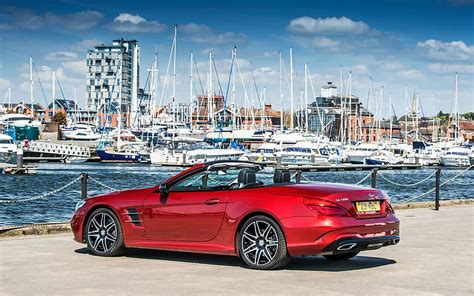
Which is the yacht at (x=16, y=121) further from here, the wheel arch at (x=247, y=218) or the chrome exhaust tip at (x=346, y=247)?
the chrome exhaust tip at (x=346, y=247)

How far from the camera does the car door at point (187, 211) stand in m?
11.3

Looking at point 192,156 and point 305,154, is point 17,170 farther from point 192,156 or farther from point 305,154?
point 305,154

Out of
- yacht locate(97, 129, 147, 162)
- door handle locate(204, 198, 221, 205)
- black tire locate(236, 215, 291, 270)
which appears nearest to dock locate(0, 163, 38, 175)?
yacht locate(97, 129, 147, 162)

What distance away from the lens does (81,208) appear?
41.5 ft

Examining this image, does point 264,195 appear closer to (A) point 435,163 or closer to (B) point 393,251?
(B) point 393,251

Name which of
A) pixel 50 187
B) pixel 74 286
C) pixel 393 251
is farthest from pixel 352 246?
pixel 50 187

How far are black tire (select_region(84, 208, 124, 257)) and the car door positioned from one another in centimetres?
56

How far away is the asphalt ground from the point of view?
9.08 meters

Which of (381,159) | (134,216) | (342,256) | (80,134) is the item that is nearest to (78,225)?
(134,216)

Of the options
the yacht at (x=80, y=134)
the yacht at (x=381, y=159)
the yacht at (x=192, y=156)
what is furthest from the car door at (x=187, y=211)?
the yacht at (x=80, y=134)

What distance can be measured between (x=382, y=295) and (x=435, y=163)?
106 metres

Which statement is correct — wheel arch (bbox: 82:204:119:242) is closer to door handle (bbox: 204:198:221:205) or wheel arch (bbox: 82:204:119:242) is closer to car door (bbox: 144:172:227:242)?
car door (bbox: 144:172:227:242)

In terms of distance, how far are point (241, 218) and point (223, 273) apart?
0.88 metres

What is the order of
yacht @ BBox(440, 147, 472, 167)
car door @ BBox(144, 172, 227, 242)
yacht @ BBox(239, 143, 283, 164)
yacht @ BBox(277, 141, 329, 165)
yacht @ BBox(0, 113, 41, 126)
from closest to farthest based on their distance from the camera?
car door @ BBox(144, 172, 227, 242), yacht @ BBox(239, 143, 283, 164), yacht @ BBox(277, 141, 329, 165), yacht @ BBox(440, 147, 472, 167), yacht @ BBox(0, 113, 41, 126)
